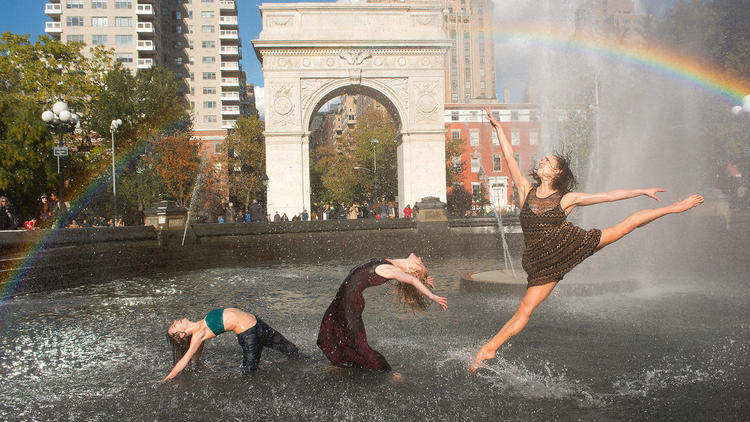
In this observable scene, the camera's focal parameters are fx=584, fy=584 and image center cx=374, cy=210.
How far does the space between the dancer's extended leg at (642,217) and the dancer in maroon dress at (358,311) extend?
4.33 ft

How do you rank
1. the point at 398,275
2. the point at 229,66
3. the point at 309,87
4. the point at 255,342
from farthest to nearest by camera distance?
the point at 229,66, the point at 309,87, the point at 255,342, the point at 398,275

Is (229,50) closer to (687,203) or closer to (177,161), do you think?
(177,161)

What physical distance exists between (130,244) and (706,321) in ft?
43.2

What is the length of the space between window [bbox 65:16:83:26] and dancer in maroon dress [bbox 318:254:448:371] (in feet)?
213

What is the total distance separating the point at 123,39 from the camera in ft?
198

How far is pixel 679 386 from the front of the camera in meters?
4.16

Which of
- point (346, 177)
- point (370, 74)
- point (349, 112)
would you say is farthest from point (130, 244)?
point (349, 112)

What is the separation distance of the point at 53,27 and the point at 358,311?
6558 cm

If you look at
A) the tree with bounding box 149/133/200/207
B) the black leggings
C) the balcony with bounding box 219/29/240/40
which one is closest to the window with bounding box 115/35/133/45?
the balcony with bounding box 219/29/240/40

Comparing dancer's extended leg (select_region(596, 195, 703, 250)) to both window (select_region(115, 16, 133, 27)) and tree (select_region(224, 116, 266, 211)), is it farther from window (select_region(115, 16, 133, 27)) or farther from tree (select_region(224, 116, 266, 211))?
window (select_region(115, 16, 133, 27))

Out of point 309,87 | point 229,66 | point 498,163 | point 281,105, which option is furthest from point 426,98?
point 229,66

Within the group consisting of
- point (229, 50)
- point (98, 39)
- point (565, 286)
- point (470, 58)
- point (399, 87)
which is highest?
point (470, 58)

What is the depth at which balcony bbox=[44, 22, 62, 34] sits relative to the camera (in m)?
A: 58.4

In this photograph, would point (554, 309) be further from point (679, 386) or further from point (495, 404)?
point (495, 404)
